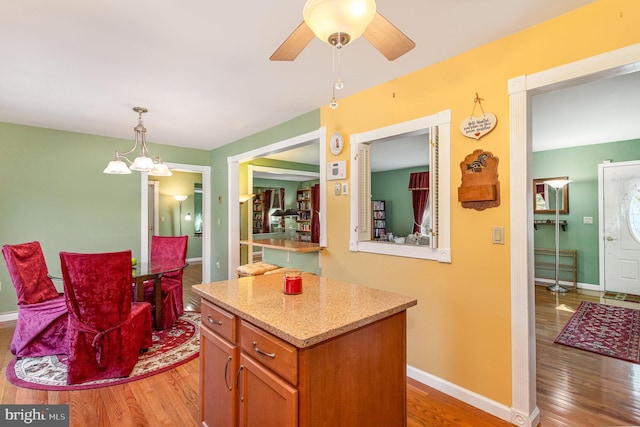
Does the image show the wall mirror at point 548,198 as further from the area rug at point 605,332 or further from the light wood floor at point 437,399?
the light wood floor at point 437,399

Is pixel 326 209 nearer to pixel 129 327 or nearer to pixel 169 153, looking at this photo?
pixel 129 327

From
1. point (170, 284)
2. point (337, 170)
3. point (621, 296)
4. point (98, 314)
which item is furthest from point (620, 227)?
point (98, 314)

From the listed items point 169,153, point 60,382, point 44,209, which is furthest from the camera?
point 169,153

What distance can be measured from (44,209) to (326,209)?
3.81 metres

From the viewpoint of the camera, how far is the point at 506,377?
1956 mm

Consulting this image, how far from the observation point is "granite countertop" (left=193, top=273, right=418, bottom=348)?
45.4 inches

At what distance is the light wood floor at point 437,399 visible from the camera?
6.37ft

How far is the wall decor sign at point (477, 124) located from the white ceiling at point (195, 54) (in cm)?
48

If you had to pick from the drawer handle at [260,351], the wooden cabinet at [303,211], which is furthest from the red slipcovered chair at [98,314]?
the wooden cabinet at [303,211]

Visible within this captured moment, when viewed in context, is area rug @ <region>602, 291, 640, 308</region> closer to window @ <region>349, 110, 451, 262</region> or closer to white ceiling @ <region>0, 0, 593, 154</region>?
window @ <region>349, 110, 451, 262</region>

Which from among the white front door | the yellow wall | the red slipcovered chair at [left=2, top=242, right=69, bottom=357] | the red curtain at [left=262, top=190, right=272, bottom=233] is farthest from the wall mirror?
the red slipcovered chair at [left=2, top=242, right=69, bottom=357]

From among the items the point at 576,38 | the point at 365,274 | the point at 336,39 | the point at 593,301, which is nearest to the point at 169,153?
the point at 365,274

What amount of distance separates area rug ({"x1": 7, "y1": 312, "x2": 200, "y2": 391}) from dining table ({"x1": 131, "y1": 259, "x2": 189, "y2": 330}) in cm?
25

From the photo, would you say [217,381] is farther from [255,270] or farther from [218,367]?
[255,270]
